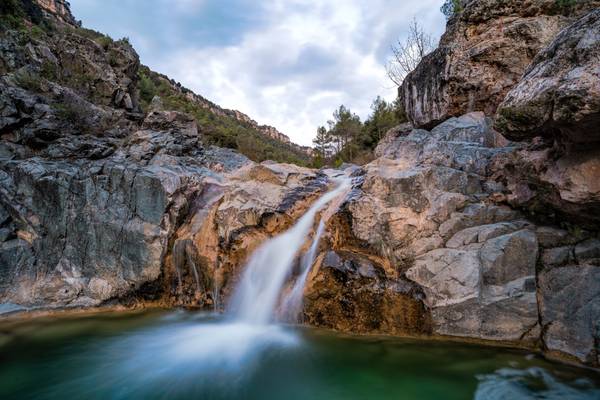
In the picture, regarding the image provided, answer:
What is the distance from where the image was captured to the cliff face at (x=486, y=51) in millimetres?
9250

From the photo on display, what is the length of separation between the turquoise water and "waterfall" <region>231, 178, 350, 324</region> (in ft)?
1.76

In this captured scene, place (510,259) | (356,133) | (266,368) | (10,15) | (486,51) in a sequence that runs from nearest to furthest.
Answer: (266,368)
(510,259)
(486,51)
(10,15)
(356,133)

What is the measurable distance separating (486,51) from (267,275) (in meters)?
9.62

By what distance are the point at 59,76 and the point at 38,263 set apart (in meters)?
11.5

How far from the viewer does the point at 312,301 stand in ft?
21.7

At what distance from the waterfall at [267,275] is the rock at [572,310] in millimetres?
4861

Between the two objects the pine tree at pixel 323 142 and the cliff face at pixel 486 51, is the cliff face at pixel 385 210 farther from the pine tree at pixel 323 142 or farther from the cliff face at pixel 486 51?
the pine tree at pixel 323 142

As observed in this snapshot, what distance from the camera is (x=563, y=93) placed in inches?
158

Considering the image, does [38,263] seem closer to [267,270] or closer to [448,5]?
[267,270]

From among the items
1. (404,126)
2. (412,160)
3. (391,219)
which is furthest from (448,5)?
(391,219)

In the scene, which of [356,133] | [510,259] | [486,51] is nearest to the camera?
[510,259]

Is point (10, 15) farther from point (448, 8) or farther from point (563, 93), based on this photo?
point (563, 93)

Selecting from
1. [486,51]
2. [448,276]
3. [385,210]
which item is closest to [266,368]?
[448,276]

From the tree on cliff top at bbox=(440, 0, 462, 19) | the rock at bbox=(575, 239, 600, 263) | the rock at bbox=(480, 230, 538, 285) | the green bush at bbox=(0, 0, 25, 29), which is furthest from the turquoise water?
the green bush at bbox=(0, 0, 25, 29)
